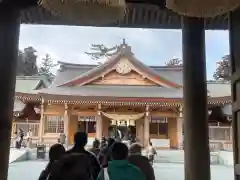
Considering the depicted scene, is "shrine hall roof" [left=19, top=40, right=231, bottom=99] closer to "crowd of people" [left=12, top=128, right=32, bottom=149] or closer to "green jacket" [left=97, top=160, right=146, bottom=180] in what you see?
"crowd of people" [left=12, top=128, right=32, bottom=149]

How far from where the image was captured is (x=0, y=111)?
2.65 metres

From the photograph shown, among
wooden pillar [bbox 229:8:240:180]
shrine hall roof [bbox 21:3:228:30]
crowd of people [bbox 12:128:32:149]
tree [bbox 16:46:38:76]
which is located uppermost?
tree [bbox 16:46:38:76]

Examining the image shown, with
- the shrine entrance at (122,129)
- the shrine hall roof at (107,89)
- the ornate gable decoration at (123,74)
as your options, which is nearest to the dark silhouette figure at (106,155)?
the shrine hall roof at (107,89)

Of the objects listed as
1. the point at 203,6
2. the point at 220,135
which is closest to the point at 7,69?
the point at 203,6

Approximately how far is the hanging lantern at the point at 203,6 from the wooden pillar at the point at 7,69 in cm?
145

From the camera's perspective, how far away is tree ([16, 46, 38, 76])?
41.0 m

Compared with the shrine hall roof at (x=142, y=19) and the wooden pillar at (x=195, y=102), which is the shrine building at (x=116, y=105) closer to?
the shrine hall roof at (x=142, y=19)

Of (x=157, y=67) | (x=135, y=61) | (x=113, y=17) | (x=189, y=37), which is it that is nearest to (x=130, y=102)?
(x=135, y=61)

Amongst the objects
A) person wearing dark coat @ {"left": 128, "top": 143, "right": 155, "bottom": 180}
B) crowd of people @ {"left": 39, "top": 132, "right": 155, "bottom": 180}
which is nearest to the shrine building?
person wearing dark coat @ {"left": 128, "top": 143, "right": 155, "bottom": 180}

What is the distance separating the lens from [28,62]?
137 feet

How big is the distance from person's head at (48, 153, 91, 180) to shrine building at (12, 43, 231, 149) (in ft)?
50.9

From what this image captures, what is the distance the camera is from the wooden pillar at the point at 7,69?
262 centimetres

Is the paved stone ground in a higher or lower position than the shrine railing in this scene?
lower

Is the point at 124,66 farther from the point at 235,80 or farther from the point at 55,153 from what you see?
the point at 55,153
